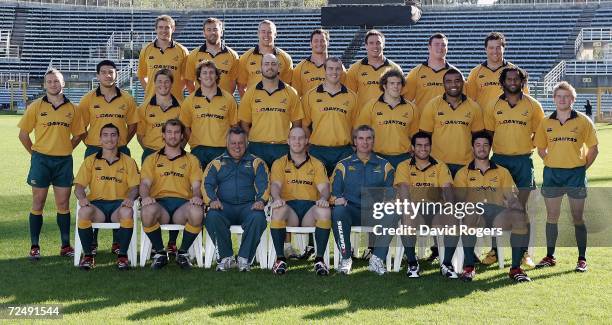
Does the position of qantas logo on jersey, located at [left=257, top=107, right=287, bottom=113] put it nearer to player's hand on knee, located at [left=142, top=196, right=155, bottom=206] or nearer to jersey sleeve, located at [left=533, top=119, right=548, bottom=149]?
player's hand on knee, located at [left=142, top=196, right=155, bottom=206]

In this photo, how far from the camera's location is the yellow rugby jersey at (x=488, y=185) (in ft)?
18.2

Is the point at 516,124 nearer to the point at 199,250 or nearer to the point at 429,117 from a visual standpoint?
the point at 429,117

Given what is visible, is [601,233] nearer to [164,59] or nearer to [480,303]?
[480,303]

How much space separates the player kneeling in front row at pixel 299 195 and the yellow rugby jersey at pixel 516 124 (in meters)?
1.42

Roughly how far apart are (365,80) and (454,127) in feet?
3.46

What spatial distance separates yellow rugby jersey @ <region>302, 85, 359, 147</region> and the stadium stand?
24275 mm

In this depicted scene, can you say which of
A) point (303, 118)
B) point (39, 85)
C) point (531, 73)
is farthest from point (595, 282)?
point (39, 85)

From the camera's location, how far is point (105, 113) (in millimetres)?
6152

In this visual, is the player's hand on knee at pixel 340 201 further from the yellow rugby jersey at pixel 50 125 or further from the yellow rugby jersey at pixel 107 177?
the yellow rugby jersey at pixel 50 125

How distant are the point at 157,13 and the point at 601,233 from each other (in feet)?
109

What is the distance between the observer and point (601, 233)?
696 centimetres

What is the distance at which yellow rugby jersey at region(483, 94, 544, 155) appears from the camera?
574cm

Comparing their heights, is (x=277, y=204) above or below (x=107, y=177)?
below

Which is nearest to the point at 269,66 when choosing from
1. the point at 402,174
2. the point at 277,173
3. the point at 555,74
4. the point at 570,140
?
the point at 277,173
